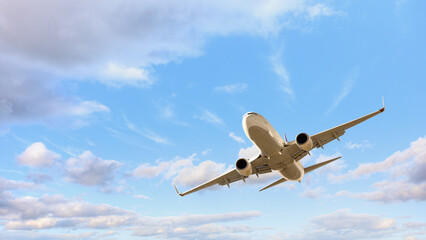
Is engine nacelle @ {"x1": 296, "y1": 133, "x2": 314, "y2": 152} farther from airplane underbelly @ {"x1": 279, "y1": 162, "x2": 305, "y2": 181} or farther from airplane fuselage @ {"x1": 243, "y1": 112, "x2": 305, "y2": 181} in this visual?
airplane underbelly @ {"x1": 279, "y1": 162, "x2": 305, "y2": 181}

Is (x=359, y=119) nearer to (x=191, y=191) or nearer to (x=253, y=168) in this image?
(x=253, y=168)

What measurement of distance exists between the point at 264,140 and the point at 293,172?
736 centimetres

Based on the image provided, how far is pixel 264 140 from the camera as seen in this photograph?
101 feet

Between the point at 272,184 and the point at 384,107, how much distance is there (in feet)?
50.5

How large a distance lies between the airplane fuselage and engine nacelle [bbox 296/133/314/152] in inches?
83.7

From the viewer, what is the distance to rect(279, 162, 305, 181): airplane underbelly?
3512cm

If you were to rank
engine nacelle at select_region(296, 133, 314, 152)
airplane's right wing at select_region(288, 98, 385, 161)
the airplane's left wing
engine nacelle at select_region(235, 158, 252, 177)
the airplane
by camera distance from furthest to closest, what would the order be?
the airplane's left wing, engine nacelle at select_region(235, 158, 252, 177), airplane's right wing at select_region(288, 98, 385, 161), engine nacelle at select_region(296, 133, 314, 152), the airplane

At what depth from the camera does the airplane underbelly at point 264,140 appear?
29766mm

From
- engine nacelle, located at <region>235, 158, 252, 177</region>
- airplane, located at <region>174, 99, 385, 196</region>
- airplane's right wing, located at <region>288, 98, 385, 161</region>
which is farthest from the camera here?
engine nacelle, located at <region>235, 158, 252, 177</region>

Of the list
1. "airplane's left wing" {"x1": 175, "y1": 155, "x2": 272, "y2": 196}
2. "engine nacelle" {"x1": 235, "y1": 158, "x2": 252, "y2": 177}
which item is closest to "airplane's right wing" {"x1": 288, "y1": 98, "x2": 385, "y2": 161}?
"airplane's left wing" {"x1": 175, "y1": 155, "x2": 272, "y2": 196}

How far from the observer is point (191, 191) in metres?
41.3

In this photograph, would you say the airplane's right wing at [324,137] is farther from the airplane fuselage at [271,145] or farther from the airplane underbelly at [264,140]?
the airplane underbelly at [264,140]

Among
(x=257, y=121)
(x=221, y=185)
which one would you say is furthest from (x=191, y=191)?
(x=257, y=121)

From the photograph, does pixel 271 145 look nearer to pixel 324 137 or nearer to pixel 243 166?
pixel 243 166
